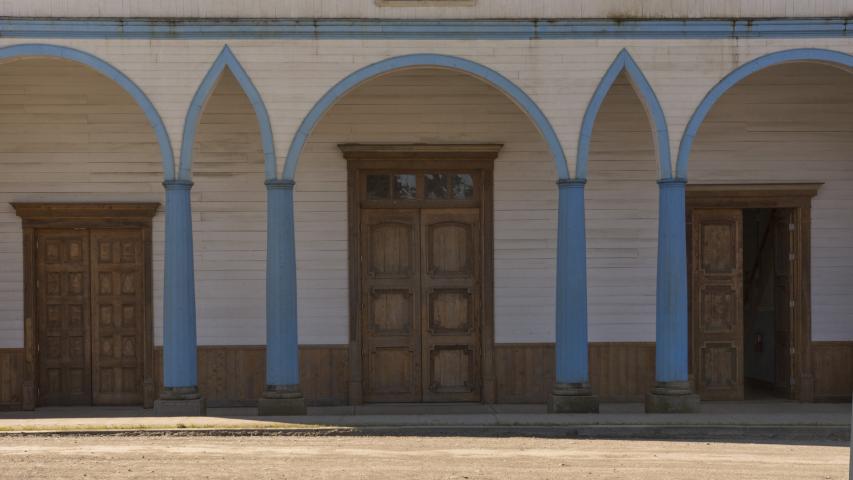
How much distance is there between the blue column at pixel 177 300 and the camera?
1109 cm

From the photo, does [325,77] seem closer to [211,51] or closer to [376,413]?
[211,51]

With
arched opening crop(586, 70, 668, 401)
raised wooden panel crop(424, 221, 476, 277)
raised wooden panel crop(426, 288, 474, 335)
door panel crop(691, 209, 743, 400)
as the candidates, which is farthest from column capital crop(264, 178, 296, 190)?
door panel crop(691, 209, 743, 400)

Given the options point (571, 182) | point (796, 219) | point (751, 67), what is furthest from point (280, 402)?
point (796, 219)

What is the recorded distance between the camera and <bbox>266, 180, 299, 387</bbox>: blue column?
36.6 feet

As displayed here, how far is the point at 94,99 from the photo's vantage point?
40.9 feet

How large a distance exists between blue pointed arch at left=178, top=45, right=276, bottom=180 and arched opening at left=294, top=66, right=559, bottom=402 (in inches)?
56.8

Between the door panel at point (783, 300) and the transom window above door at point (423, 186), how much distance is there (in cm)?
384

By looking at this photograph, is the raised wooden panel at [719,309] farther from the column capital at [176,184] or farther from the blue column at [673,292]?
the column capital at [176,184]

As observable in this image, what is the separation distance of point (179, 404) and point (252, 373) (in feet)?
5.35

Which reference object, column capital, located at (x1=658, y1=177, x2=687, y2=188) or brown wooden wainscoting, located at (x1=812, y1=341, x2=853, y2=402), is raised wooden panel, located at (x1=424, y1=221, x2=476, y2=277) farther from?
brown wooden wainscoting, located at (x1=812, y1=341, x2=853, y2=402)

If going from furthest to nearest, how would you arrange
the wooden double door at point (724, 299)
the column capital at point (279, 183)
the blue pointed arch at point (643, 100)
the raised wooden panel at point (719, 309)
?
1. the raised wooden panel at point (719, 309)
2. the wooden double door at point (724, 299)
3. the blue pointed arch at point (643, 100)
4. the column capital at point (279, 183)

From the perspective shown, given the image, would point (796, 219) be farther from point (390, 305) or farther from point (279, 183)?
point (279, 183)

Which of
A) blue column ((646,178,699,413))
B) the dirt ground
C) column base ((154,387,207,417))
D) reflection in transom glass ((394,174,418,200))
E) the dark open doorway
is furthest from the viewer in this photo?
the dark open doorway

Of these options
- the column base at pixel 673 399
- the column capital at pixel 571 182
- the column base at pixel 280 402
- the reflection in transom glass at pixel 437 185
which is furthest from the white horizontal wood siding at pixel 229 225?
the column base at pixel 673 399
